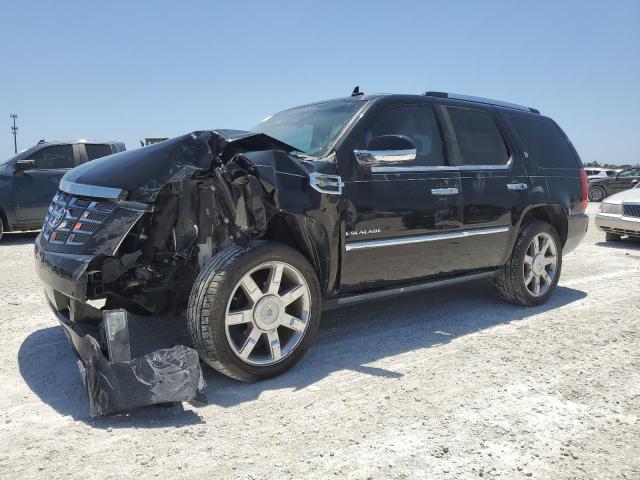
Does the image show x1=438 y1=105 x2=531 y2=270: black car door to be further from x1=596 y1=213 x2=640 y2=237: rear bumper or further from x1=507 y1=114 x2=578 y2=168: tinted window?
x1=596 y1=213 x2=640 y2=237: rear bumper

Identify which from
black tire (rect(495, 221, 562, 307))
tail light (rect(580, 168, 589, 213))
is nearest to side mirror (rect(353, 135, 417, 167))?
black tire (rect(495, 221, 562, 307))

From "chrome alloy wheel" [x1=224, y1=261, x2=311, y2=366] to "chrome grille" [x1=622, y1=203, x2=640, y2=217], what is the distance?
800 cm

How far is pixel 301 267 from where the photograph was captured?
325cm

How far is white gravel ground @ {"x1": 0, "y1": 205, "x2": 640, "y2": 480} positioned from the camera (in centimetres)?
231

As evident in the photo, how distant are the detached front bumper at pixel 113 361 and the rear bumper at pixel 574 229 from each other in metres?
4.10

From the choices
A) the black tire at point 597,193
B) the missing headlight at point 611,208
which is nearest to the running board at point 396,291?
the missing headlight at point 611,208

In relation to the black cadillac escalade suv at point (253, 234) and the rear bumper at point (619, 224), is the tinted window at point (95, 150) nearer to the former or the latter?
the black cadillac escalade suv at point (253, 234)

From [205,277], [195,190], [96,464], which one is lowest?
[96,464]

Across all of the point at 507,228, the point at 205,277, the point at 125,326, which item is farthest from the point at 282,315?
the point at 507,228

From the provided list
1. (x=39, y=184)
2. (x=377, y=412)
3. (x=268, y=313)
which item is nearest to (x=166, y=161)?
(x=268, y=313)

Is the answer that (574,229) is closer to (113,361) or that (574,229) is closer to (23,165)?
(113,361)

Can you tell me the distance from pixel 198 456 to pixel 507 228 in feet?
11.0

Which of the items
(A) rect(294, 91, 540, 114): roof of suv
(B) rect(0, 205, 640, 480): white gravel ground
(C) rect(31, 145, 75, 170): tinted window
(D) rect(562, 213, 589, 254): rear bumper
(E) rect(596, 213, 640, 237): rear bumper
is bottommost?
(B) rect(0, 205, 640, 480): white gravel ground

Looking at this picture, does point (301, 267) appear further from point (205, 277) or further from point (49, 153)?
point (49, 153)
